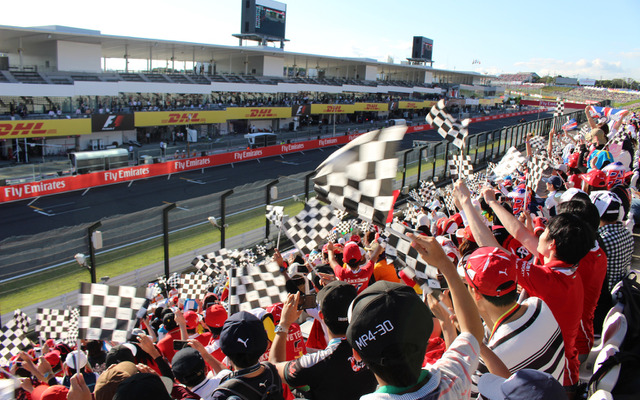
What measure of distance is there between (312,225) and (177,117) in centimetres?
3182

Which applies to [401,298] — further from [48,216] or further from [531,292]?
[48,216]

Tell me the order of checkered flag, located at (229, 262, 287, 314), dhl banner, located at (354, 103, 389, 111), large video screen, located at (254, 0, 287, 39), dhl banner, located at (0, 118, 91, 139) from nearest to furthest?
checkered flag, located at (229, 262, 287, 314) → dhl banner, located at (0, 118, 91, 139) → large video screen, located at (254, 0, 287, 39) → dhl banner, located at (354, 103, 389, 111)

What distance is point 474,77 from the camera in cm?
10719

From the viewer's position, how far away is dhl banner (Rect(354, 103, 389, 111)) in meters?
56.6

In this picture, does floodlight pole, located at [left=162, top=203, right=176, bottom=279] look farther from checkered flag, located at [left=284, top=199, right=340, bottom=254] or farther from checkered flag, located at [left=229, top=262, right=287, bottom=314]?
checkered flag, located at [left=229, top=262, right=287, bottom=314]

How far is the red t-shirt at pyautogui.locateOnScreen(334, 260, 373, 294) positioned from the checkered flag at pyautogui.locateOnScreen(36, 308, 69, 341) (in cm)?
409

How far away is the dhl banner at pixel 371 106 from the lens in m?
56.6

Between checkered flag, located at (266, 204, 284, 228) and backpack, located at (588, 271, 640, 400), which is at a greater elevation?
backpack, located at (588, 271, 640, 400)

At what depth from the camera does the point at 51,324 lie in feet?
20.3

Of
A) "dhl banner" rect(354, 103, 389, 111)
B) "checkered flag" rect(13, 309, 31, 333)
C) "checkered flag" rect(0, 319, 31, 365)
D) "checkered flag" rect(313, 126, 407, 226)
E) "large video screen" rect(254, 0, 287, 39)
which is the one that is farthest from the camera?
"dhl banner" rect(354, 103, 389, 111)

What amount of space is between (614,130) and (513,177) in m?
2.59

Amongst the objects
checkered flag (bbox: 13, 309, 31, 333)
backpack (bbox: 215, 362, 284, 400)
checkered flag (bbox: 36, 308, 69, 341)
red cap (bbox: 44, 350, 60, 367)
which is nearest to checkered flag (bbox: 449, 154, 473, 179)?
backpack (bbox: 215, 362, 284, 400)

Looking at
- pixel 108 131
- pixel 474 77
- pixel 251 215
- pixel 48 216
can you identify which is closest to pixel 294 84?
pixel 108 131

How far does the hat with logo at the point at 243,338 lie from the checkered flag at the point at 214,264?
557 centimetres
